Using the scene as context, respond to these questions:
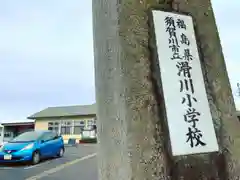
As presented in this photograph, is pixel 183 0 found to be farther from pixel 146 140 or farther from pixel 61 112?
pixel 61 112

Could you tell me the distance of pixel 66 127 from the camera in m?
23.8

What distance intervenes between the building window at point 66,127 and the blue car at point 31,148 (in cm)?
1401

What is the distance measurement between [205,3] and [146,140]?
4.17 ft

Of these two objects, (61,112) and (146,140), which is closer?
(146,140)

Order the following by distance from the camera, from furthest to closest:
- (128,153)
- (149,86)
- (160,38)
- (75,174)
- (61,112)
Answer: (61,112), (75,174), (160,38), (149,86), (128,153)

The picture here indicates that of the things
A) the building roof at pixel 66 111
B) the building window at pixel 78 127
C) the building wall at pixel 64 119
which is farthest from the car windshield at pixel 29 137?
the building window at pixel 78 127

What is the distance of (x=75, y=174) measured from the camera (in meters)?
7.12

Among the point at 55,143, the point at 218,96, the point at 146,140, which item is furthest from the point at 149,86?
the point at 55,143

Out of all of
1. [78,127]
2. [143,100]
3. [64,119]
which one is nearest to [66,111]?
[64,119]

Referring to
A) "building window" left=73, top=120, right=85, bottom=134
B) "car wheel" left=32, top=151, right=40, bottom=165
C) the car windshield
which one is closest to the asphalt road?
"car wheel" left=32, top=151, right=40, bottom=165

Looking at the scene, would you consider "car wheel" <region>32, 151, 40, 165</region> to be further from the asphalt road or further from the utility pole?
the utility pole

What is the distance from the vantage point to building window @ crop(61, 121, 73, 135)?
77.2ft

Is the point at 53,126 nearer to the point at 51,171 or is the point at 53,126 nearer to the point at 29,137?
the point at 29,137

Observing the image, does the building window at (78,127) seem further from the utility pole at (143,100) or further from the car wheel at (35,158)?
the utility pole at (143,100)
